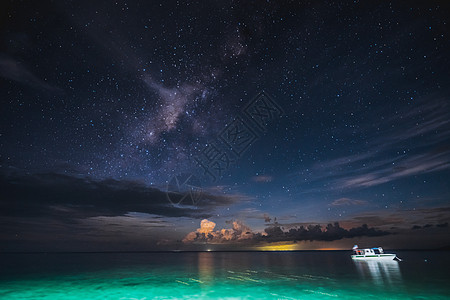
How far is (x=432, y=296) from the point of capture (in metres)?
21.7

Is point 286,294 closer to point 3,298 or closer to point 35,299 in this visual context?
point 35,299

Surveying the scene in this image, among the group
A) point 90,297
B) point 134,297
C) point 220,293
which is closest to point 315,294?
point 220,293

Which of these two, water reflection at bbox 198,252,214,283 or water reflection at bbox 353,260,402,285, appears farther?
water reflection at bbox 198,252,214,283

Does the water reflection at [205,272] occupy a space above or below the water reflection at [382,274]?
above

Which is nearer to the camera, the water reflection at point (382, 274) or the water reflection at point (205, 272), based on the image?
the water reflection at point (382, 274)

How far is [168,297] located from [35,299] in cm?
1128

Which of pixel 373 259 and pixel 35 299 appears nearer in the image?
pixel 35 299

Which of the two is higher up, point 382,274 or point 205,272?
point 205,272

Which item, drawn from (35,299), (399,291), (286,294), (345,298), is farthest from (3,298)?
(399,291)

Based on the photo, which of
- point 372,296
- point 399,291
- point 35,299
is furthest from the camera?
point 399,291

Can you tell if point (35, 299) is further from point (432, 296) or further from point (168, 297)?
point (432, 296)

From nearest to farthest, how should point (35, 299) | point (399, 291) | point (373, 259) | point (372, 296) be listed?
point (35, 299)
point (372, 296)
point (399, 291)
point (373, 259)

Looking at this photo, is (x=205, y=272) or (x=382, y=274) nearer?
(x=382, y=274)

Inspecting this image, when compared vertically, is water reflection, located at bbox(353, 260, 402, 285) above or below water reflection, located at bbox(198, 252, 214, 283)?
below
